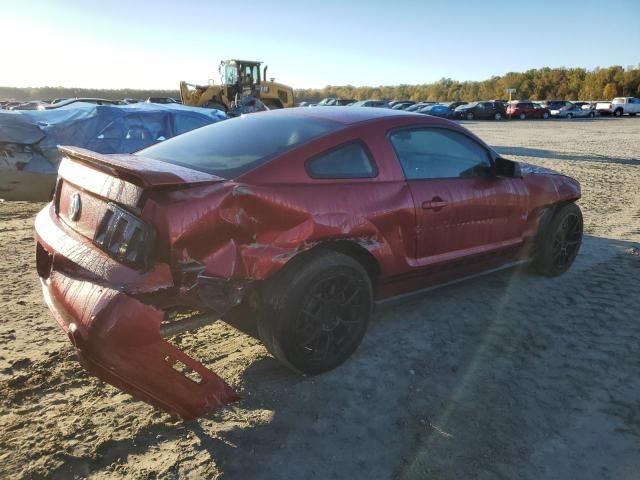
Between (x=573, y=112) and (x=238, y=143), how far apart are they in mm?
48967

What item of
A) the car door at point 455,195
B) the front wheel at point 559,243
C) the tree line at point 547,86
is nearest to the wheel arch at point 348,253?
the car door at point 455,195

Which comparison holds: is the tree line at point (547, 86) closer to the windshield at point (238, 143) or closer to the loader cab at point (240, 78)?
the loader cab at point (240, 78)

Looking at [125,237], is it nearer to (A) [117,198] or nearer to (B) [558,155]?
(A) [117,198]

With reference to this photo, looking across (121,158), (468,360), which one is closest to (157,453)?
(121,158)

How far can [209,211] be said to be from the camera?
2387mm

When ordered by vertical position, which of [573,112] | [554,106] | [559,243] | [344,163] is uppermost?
[554,106]

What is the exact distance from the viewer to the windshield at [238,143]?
2867mm

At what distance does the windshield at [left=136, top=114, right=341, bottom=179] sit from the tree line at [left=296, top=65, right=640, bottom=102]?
6410 cm

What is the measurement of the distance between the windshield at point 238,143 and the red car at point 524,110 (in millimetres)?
43061

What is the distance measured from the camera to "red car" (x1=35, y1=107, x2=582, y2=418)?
7.41 feet

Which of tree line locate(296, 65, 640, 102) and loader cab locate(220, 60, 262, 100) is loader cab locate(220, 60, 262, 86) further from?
tree line locate(296, 65, 640, 102)

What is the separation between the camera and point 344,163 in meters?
3.07

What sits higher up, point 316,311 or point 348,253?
point 348,253

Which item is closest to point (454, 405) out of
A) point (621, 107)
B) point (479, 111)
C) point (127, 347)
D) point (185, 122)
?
point (127, 347)
